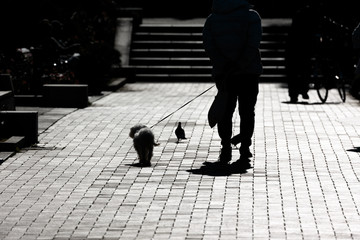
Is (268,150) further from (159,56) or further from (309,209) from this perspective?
(159,56)

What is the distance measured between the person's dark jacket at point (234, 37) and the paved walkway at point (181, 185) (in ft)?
3.75

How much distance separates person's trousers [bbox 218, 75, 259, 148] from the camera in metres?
11.7

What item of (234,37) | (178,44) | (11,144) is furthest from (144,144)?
(178,44)

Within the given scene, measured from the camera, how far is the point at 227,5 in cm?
1172

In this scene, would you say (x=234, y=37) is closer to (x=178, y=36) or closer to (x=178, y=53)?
(x=178, y=53)

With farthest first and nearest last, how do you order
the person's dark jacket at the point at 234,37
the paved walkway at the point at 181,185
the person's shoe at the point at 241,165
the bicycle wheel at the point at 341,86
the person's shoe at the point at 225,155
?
the bicycle wheel at the point at 341,86
the person's shoe at the point at 225,155
the person's dark jacket at the point at 234,37
the person's shoe at the point at 241,165
the paved walkway at the point at 181,185

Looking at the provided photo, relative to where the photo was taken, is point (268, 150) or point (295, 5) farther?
point (295, 5)

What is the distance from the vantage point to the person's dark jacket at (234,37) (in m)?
11.6

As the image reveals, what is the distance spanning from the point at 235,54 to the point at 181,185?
204 cm

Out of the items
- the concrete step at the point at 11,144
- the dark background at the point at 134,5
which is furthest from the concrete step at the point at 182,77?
the concrete step at the point at 11,144

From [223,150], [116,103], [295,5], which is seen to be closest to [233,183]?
[223,150]

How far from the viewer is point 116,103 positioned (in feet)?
63.5

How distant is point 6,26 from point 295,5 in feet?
38.3

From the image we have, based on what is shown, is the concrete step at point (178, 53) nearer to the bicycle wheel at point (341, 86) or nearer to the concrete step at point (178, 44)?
the concrete step at point (178, 44)
